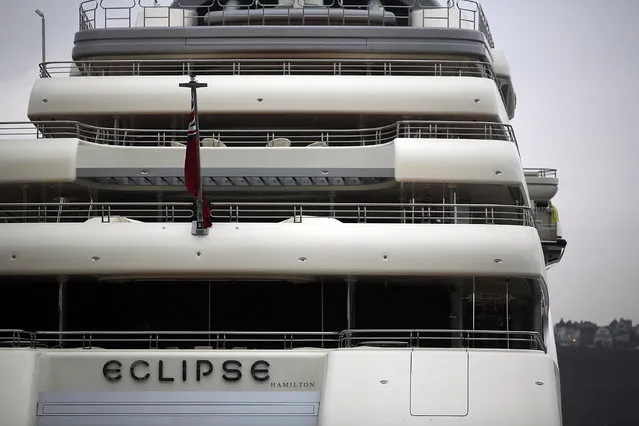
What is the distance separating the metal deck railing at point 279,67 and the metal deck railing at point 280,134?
4.51 feet

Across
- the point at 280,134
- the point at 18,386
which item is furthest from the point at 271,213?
the point at 18,386

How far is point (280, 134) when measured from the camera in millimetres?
41938

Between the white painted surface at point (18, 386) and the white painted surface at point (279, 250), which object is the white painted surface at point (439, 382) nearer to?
the white painted surface at point (279, 250)

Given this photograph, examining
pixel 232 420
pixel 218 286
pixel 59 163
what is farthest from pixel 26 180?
pixel 232 420

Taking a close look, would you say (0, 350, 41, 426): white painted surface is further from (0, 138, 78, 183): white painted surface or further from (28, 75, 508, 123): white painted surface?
(28, 75, 508, 123): white painted surface

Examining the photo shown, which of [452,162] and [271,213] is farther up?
[452,162]

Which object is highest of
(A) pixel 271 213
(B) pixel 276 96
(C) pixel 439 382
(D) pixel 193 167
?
(B) pixel 276 96

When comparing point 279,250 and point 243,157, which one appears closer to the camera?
point 279,250

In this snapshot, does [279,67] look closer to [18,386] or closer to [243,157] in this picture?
[243,157]

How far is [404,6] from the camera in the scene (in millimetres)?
45281

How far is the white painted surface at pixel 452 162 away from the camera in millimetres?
38500

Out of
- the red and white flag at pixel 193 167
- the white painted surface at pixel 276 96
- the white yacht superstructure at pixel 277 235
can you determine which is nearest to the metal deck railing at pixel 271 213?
the white yacht superstructure at pixel 277 235

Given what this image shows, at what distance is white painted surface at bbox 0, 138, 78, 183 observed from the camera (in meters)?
39.4

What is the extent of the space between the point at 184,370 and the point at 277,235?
3385 millimetres
